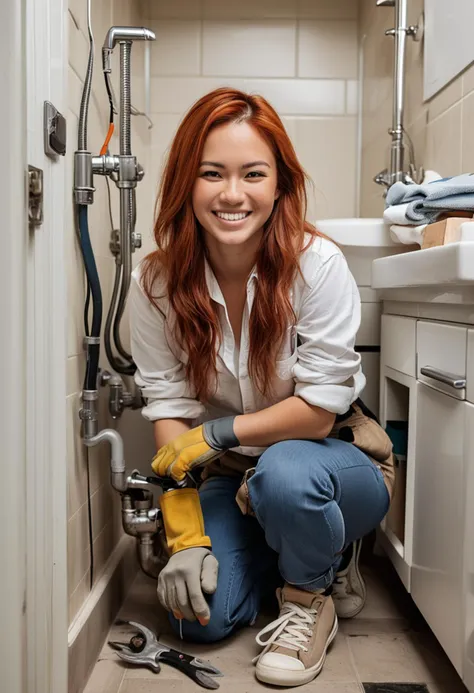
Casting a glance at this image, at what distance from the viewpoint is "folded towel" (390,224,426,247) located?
4.20 feet

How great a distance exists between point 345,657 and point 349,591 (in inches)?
7.8

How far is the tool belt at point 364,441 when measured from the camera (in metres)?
1.37

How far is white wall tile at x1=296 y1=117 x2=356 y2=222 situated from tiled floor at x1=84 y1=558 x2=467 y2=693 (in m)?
1.16

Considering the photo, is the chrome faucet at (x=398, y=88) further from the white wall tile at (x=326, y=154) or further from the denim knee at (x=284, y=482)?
the denim knee at (x=284, y=482)

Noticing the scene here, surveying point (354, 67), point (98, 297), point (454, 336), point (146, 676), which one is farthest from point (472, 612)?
point (354, 67)

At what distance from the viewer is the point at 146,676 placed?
1233 millimetres

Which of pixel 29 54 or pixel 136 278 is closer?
pixel 29 54

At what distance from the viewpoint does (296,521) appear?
123 cm

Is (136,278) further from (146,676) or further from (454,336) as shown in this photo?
(146,676)

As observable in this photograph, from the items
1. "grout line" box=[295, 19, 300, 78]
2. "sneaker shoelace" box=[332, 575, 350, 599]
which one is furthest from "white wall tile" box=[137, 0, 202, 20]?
"sneaker shoelace" box=[332, 575, 350, 599]

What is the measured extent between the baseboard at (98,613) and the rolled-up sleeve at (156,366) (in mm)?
355

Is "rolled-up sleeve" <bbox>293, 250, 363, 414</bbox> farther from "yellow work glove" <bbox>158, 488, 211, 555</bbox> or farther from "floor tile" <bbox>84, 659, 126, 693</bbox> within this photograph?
"floor tile" <bbox>84, 659, 126, 693</bbox>

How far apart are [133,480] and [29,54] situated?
846 millimetres

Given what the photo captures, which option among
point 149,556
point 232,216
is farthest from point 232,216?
point 149,556
